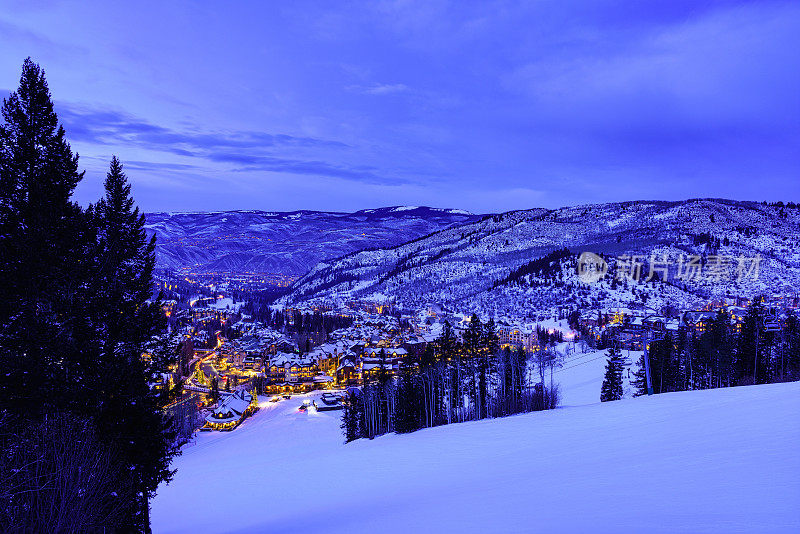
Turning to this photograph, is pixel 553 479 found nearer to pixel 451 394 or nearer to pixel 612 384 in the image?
pixel 451 394

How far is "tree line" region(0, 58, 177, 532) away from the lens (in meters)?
8.72

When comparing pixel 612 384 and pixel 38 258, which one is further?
pixel 612 384

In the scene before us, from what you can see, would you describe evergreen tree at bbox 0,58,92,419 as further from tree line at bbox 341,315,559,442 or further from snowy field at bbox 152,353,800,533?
tree line at bbox 341,315,559,442

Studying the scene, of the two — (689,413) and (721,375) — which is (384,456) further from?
(721,375)

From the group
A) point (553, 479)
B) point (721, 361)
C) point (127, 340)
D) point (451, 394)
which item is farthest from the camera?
point (451, 394)

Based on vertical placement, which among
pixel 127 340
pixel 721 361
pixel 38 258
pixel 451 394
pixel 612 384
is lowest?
pixel 451 394

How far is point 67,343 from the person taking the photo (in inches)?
455

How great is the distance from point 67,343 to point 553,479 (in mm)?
14220

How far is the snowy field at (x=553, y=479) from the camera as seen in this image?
674 cm

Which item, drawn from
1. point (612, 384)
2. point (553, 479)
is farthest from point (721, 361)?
point (553, 479)

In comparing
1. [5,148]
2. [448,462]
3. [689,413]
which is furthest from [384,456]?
[5,148]

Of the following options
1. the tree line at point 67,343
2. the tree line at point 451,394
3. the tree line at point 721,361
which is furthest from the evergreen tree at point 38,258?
the tree line at point 721,361

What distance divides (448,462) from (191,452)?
1401 inches

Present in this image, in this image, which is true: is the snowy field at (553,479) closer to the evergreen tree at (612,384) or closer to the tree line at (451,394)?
the tree line at (451,394)
